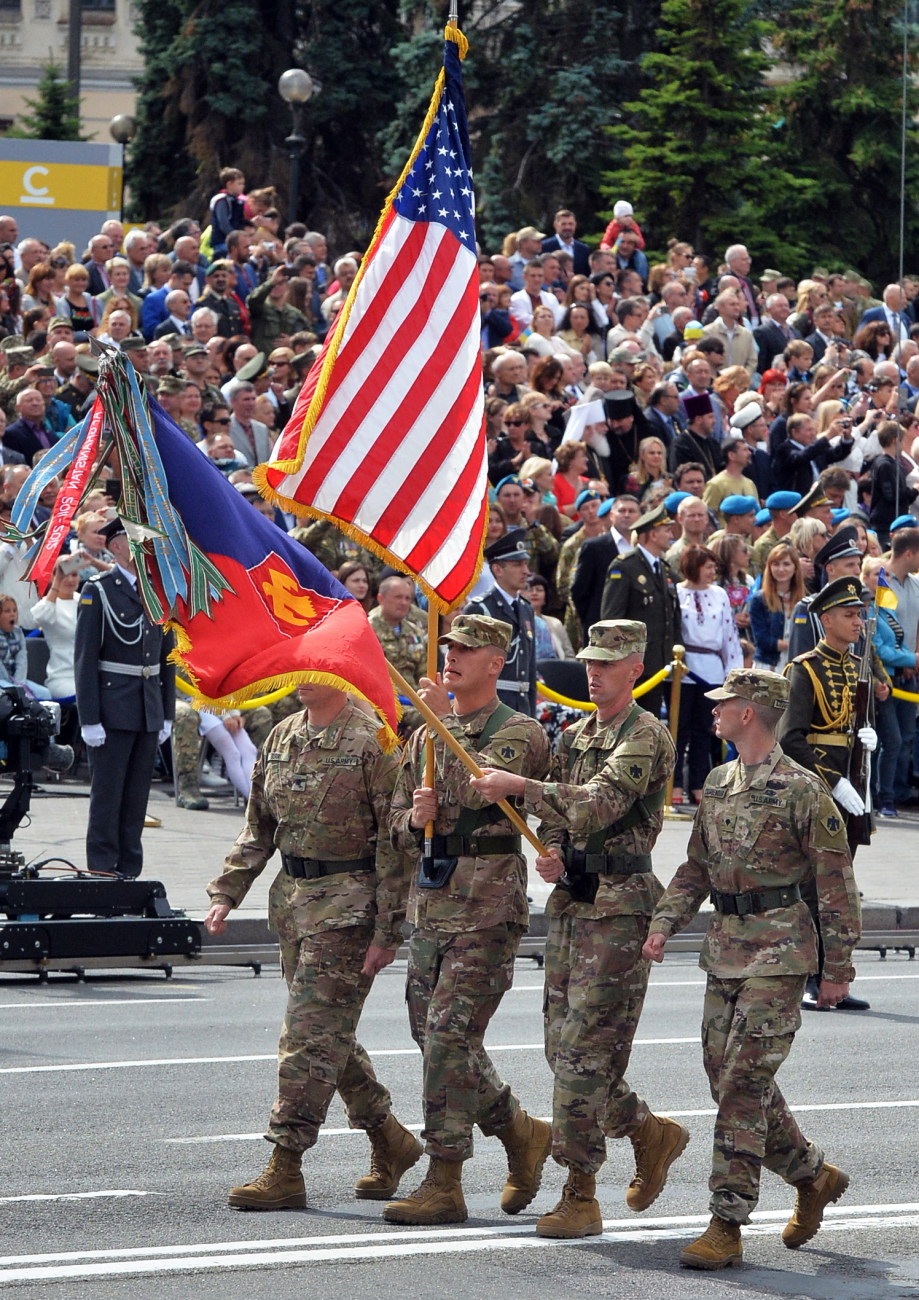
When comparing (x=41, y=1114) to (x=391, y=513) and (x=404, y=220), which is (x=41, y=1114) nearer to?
(x=391, y=513)

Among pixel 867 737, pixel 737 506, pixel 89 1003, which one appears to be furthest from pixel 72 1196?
pixel 737 506

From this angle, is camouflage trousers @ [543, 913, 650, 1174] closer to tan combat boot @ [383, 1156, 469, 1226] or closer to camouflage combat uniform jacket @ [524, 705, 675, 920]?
camouflage combat uniform jacket @ [524, 705, 675, 920]

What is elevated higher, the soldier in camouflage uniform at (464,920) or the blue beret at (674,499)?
the blue beret at (674,499)

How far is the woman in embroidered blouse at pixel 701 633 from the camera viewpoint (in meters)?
17.4

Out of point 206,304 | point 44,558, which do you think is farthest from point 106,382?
point 206,304

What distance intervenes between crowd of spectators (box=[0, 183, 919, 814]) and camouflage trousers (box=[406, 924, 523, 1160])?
7.56 meters

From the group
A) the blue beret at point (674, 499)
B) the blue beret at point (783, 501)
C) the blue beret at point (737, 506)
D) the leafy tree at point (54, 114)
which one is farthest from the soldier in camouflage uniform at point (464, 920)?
the leafy tree at point (54, 114)

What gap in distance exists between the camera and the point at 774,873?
25.2 feet

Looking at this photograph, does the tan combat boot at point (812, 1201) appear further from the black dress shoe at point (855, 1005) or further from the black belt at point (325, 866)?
the black dress shoe at point (855, 1005)

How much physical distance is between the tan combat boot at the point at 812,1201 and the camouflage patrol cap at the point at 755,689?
61.1 inches

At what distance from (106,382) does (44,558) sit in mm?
665

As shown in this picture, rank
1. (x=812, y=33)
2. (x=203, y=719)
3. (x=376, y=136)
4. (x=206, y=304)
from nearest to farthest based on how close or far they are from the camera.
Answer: (x=203, y=719) < (x=206, y=304) < (x=812, y=33) < (x=376, y=136)

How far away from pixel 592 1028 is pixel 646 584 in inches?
361

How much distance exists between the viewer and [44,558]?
26.8 feet
